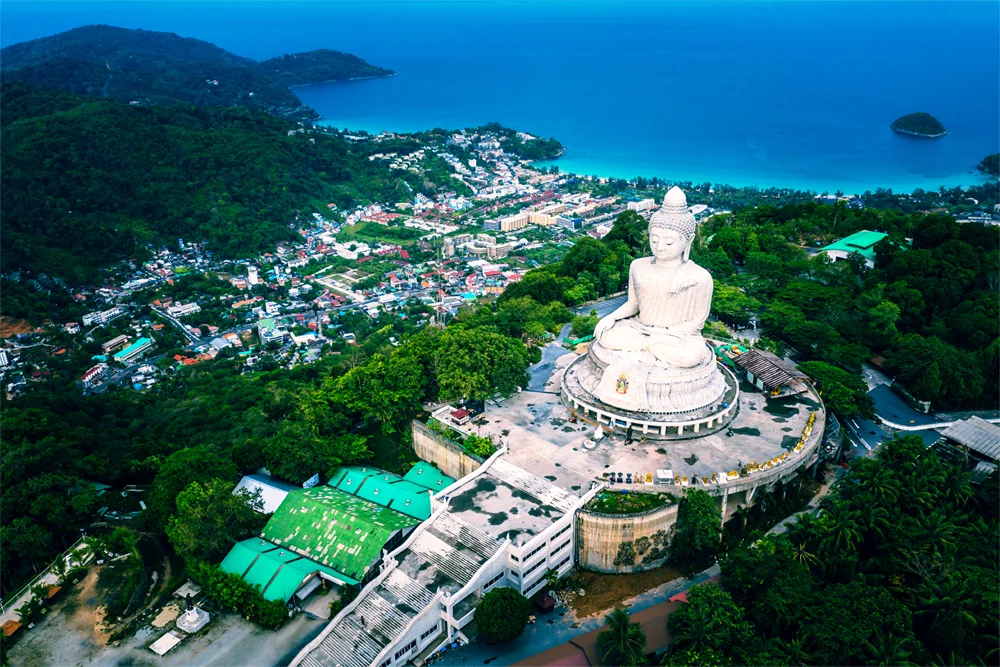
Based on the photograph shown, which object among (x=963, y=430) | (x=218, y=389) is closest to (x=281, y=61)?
(x=218, y=389)

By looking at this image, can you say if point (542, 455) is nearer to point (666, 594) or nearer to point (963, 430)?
point (666, 594)

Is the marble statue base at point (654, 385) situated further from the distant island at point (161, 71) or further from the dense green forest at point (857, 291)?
the distant island at point (161, 71)

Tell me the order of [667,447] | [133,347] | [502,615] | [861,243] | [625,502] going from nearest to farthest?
1. [502,615]
2. [625,502]
3. [667,447]
4. [861,243]
5. [133,347]

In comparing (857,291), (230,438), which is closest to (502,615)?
(230,438)

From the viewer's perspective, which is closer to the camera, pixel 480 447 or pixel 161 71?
pixel 480 447

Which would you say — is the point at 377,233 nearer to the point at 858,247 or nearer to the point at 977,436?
the point at 858,247

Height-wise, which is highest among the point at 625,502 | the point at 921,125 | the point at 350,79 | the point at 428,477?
the point at 350,79

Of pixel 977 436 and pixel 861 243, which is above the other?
pixel 861 243
